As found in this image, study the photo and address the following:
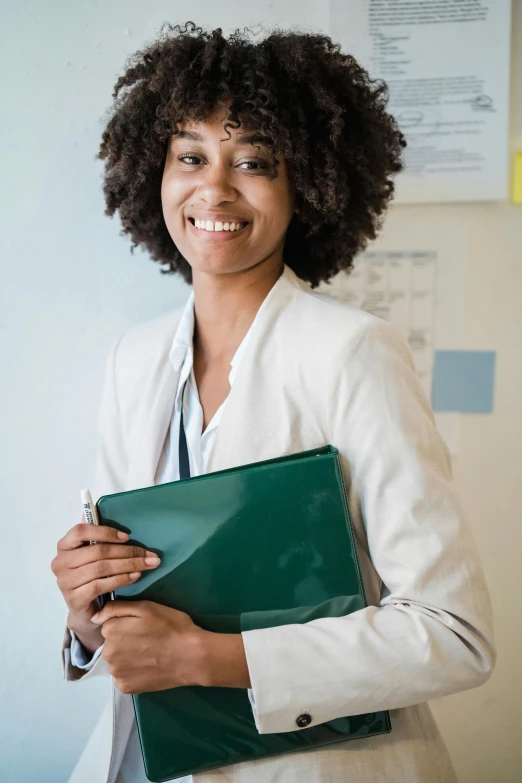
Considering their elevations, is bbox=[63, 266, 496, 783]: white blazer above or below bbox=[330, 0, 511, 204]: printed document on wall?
below

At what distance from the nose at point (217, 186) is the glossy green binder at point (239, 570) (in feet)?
1.33

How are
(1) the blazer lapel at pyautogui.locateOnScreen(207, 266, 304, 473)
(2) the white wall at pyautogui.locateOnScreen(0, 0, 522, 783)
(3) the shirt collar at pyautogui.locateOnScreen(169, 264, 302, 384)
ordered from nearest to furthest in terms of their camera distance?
(1) the blazer lapel at pyautogui.locateOnScreen(207, 266, 304, 473) → (3) the shirt collar at pyautogui.locateOnScreen(169, 264, 302, 384) → (2) the white wall at pyautogui.locateOnScreen(0, 0, 522, 783)

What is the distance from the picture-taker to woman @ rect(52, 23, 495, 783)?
89cm

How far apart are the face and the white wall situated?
0.35m

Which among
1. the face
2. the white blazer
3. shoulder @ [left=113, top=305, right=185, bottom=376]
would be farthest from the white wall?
the white blazer

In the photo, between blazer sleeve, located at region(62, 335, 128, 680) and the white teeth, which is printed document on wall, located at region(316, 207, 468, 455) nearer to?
the white teeth

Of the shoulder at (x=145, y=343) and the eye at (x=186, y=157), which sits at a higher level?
the eye at (x=186, y=157)

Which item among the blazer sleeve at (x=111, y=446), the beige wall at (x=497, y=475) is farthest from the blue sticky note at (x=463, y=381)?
the blazer sleeve at (x=111, y=446)

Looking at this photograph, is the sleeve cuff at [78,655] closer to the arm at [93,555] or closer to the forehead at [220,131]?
the arm at [93,555]

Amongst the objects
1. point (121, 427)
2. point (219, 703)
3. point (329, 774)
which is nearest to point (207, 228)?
point (121, 427)

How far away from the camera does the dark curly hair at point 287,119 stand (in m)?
1.06

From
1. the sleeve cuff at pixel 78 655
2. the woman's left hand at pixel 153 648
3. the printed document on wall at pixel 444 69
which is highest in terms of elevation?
the printed document on wall at pixel 444 69

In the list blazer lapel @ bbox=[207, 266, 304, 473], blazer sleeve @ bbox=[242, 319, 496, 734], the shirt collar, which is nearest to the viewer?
blazer sleeve @ bbox=[242, 319, 496, 734]

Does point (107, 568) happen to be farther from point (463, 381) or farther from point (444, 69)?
point (444, 69)
